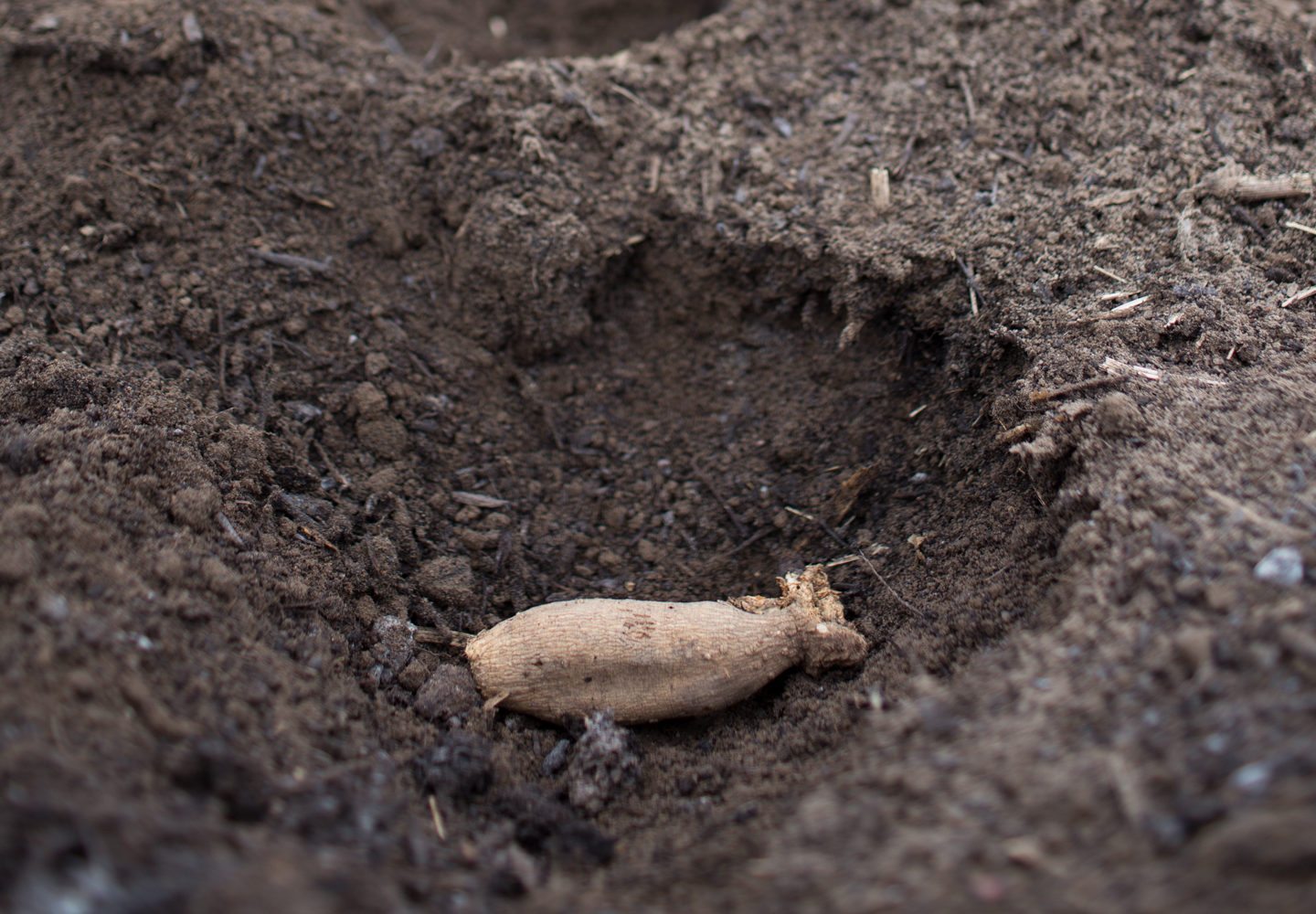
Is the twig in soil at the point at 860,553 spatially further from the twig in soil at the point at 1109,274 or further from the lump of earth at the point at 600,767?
the twig in soil at the point at 1109,274

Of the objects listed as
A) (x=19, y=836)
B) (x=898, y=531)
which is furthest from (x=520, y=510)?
(x=19, y=836)

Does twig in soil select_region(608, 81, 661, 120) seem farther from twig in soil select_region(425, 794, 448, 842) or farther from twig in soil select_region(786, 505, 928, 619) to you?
twig in soil select_region(425, 794, 448, 842)

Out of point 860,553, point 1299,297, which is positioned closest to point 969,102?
point 1299,297

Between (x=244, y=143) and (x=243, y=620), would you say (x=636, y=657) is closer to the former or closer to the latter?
(x=243, y=620)

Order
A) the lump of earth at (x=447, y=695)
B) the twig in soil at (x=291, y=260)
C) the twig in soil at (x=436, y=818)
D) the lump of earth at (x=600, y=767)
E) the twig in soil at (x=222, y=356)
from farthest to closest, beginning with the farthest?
the twig in soil at (x=291, y=260)
the twig in soil at (x=222, y=356)
the lump of earth at (x=447, y=695)
the lump of earth at (x=600, y=767)
the twig in soil at (x=436, y=818)

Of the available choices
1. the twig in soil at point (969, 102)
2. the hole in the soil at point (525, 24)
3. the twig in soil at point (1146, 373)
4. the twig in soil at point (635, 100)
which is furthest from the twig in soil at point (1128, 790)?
the hole in the soil at point (525, 24)

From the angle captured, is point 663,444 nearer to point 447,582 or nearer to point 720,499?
point 720,499

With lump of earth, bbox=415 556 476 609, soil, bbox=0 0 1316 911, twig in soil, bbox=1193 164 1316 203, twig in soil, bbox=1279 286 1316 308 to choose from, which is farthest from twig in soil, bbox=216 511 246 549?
twig in soil, bbox=1193 164 1316 203
